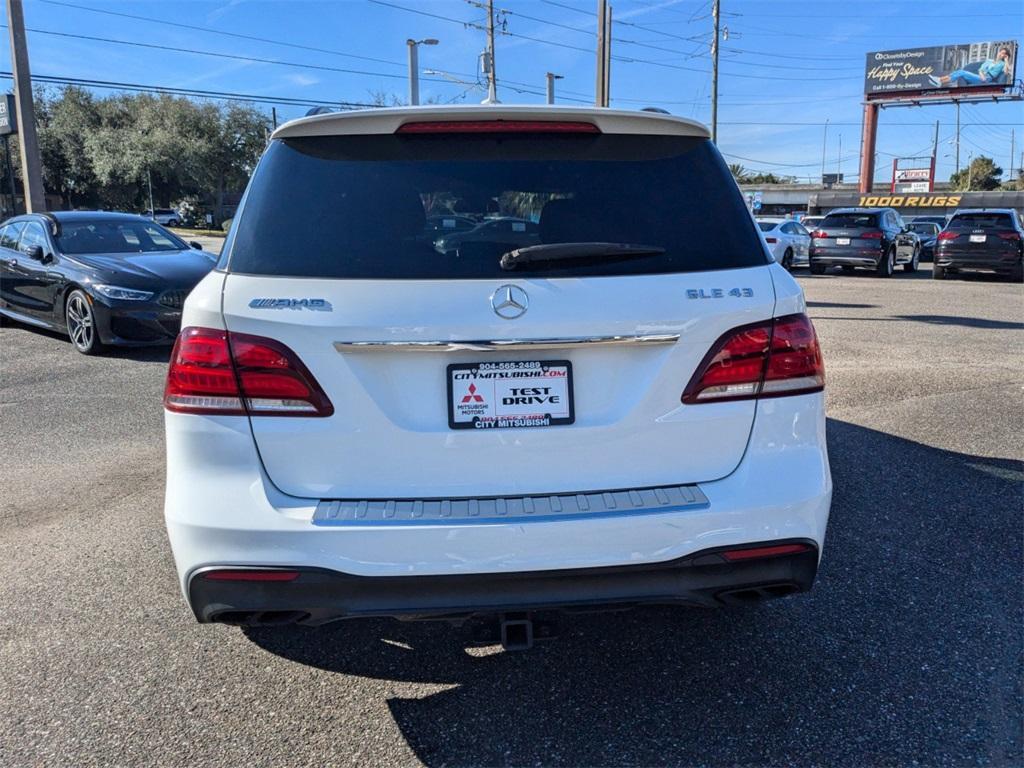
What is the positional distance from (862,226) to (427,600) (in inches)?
817

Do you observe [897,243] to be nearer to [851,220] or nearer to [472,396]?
[851,220]

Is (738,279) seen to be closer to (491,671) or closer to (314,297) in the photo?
(314,297)

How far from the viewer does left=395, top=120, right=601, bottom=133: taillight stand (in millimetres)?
2572

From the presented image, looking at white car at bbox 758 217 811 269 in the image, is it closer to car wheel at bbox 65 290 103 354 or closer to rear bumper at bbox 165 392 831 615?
car wheel at bbox 65 290 103 354

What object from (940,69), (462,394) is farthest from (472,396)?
(940,69)

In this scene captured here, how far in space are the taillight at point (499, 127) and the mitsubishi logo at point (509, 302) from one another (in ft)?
1.97

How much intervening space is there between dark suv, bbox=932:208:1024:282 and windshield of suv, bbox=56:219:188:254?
17.2 meters

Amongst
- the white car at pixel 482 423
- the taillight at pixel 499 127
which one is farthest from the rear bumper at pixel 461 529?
the taillight at pixel 499 127

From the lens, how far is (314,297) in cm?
230

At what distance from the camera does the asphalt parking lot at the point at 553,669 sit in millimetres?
2541

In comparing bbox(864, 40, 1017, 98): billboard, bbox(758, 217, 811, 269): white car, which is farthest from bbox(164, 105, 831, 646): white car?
bbox(864, 40, 1017, 98): billboard

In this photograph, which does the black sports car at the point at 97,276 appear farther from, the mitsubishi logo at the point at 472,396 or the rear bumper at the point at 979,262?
the rear bumper at the point at 979,262

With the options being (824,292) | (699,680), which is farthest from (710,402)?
(824,292)

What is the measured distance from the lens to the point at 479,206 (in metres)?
2.58
